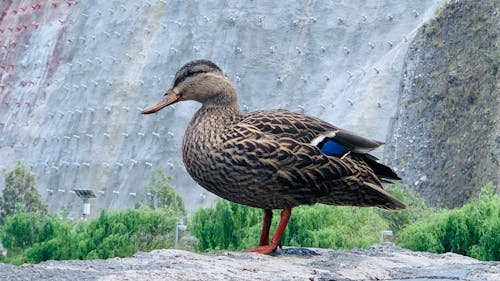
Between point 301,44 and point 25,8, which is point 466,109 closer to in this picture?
point 301,44

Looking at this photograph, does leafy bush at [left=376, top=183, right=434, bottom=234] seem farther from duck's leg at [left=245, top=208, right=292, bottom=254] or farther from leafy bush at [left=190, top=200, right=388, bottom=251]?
duck's leg at [left=245, top=208, right=292, bottom=254]

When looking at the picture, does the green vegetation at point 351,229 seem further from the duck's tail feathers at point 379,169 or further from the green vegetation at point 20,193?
the green vegetation at point 20,193

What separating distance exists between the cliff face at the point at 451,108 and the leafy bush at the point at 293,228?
15452 millimetres

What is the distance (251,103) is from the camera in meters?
45.8

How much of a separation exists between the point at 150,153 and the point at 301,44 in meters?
8.55

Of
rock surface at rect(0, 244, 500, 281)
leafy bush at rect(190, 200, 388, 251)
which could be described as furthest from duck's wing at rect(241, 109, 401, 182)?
leafy bush at rect(190, 200, 388, 251)

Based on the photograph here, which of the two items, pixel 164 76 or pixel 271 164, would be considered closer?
pixel 271 164

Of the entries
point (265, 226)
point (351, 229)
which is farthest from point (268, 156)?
point (351, 229)

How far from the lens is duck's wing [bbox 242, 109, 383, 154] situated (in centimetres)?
757

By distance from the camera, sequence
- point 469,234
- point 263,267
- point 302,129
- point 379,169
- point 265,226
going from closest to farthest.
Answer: point 263,267
point 302,129
point 265,226
point 379,169
point 469,234

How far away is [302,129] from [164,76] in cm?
4226

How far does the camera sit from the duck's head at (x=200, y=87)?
25.7 ft

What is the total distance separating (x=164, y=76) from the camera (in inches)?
1953

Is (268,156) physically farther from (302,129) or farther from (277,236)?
(277,236)
